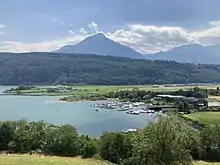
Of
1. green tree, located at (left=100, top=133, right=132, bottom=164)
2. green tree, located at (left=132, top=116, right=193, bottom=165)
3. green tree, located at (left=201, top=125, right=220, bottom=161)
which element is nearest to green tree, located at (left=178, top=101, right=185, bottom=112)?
green tree, located at (left=201, top=125, right=220, bottom=161)

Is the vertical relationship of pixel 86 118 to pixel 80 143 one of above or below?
below

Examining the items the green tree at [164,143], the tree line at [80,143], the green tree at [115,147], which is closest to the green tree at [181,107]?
the tree line at [80,143]

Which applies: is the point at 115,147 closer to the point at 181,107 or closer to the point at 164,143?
the point at 164,143

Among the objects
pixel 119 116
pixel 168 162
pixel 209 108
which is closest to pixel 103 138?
pixel 168 162

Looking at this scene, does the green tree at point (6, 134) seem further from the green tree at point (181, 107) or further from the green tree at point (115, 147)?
the green tree at point (181, 107)

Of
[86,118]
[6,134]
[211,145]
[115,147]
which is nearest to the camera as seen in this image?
[115,147]

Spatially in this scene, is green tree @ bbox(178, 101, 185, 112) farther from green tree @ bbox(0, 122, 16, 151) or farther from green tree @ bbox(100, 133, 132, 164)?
green tree @ bbox(100, 133, 132, 164)

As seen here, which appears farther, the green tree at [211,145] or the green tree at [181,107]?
the green tree at [181,107]

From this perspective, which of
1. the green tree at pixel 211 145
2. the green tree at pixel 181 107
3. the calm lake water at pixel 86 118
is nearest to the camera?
the green tree at pixel 211 145

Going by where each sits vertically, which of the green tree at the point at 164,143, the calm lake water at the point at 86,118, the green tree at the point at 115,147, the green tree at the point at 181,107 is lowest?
the calm lake water at the point at 86,118

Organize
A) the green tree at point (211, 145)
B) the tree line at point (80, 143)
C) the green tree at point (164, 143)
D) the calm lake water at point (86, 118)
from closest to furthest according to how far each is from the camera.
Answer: the green tree at point (164, 143)
the tree line at point (80, 143)
the green tree at point (211, 145)
the calm lake water at point (86, 118)

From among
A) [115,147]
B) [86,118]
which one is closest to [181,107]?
[86,118]
